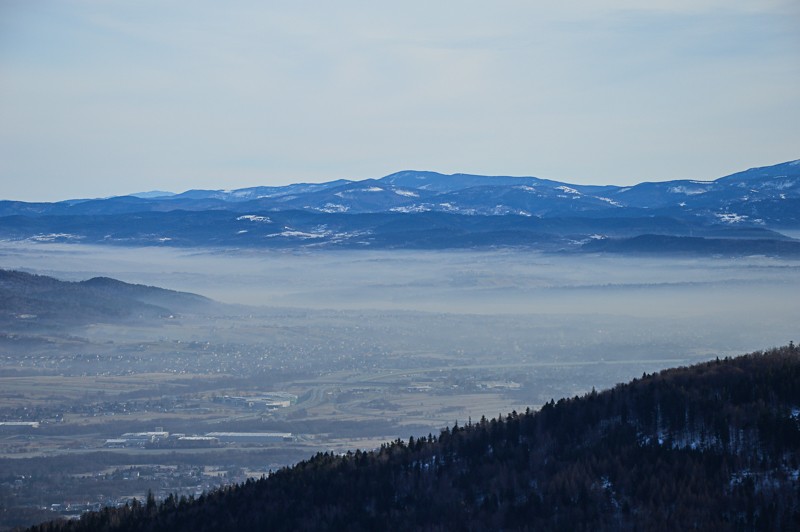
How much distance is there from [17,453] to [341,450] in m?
23.2

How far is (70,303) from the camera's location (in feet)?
499

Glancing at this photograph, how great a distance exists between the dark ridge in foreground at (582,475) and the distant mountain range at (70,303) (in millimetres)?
106974

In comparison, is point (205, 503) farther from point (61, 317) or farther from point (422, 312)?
point (422, 312)

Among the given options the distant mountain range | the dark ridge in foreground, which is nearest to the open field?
the distant mountain range

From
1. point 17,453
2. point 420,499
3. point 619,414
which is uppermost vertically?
point 619,414

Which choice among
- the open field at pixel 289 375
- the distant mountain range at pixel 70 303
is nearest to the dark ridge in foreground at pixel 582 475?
the open field at pixel 289 375

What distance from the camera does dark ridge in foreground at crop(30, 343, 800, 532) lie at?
3306 cm

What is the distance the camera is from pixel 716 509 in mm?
32031

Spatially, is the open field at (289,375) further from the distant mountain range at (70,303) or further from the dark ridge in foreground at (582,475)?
the dark ridge in foreground at (582,475)

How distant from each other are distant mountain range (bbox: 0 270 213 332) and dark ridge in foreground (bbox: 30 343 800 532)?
351 ft

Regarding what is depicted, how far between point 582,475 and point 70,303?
127 m

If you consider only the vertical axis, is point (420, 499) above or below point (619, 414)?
below

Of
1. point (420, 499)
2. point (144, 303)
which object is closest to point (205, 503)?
point (420, 499)

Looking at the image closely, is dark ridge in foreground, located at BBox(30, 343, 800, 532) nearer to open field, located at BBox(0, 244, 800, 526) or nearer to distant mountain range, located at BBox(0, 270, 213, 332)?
open field, located at BBox(0, 244, 800, 526)
